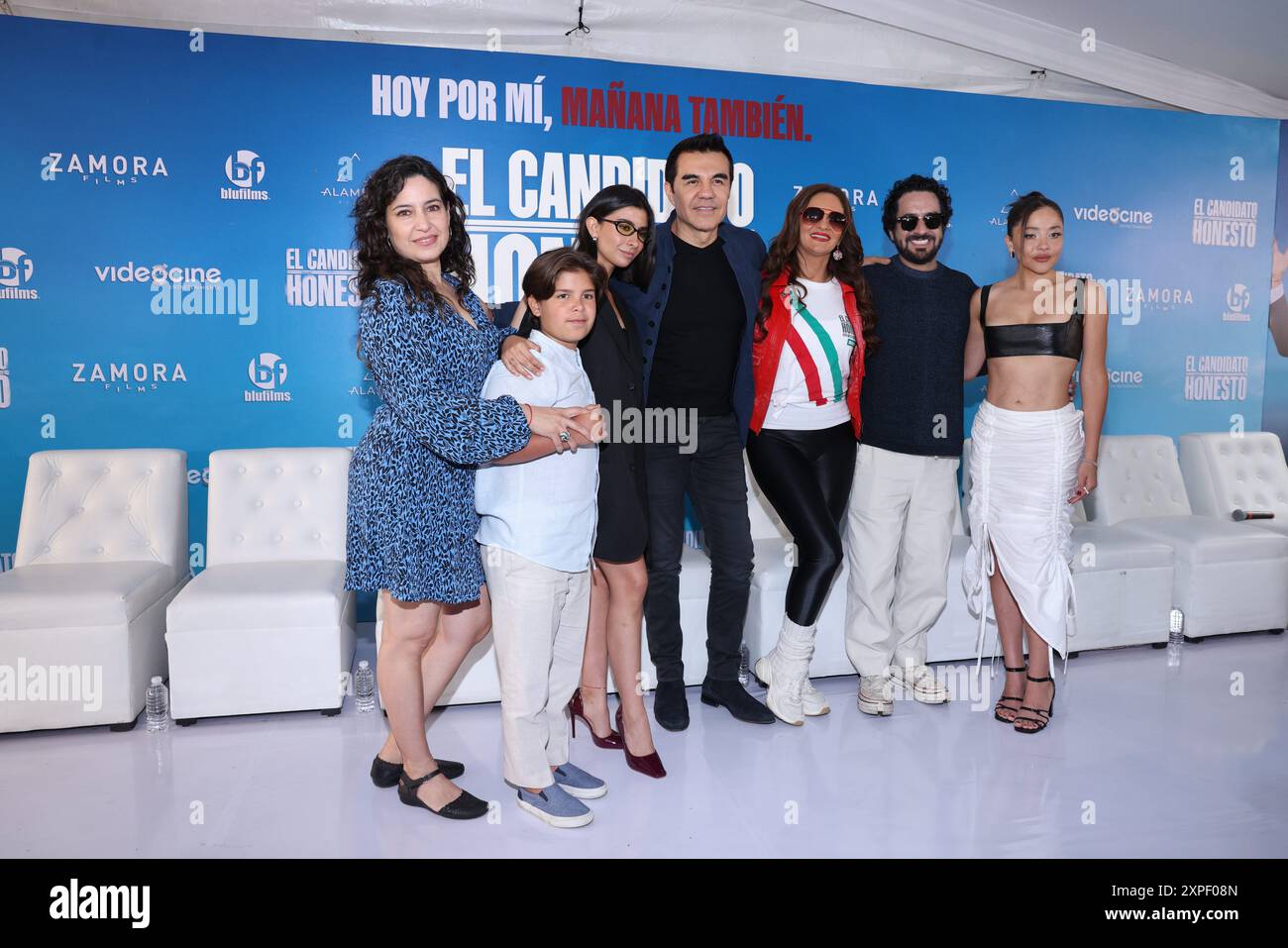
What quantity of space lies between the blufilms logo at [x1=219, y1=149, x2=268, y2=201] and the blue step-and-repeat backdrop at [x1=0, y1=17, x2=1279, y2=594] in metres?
0.01

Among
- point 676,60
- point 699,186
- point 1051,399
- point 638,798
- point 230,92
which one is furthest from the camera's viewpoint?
point 676,60

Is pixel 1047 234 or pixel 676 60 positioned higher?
pixel 676 60

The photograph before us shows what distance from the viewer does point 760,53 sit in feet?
15.8

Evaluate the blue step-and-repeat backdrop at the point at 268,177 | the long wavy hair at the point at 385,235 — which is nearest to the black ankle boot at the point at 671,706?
the long wavy hair at the point at 385,235

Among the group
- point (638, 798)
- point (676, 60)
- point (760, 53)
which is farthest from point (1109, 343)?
point (638, 798)

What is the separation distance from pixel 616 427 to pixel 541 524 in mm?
419

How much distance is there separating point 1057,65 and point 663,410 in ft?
12.6

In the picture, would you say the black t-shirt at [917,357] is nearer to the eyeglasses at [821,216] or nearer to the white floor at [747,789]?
the eyeglasses at [821,216]

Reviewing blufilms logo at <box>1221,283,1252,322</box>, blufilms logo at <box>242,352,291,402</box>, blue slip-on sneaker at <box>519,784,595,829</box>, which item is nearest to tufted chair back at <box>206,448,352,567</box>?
blufilms logo at <box>242,352,291,402</box>

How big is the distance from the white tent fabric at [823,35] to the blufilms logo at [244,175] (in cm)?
57

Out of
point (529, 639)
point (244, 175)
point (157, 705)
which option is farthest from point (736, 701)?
point (244, 175)

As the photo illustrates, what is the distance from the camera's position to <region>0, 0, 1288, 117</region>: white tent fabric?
432 cm

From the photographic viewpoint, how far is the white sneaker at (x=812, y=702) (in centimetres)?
340
